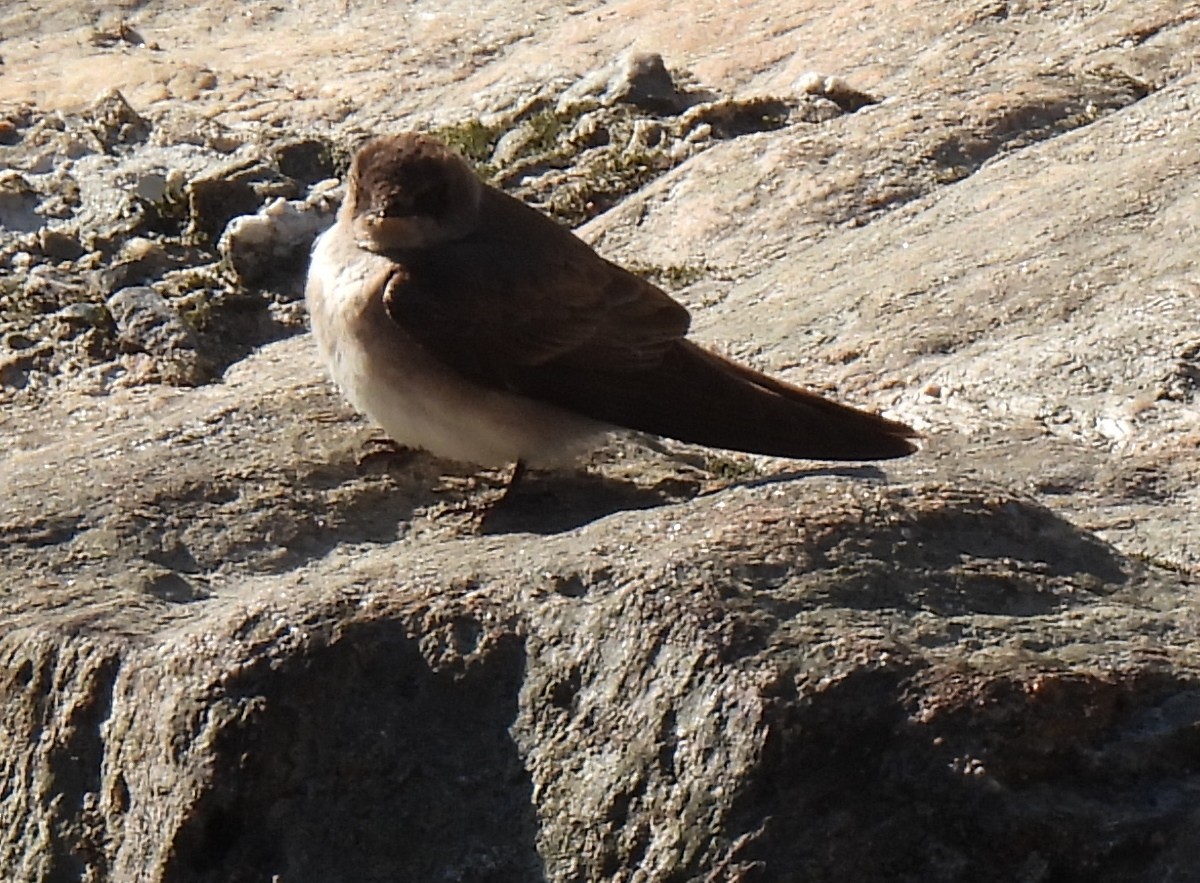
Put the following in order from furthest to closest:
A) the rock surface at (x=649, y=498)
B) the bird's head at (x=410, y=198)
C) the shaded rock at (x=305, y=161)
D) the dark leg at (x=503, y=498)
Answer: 1. the shaded rock at (x=305, y=161)
2. the bird's head at (x=410, y=198)
3. the dark leg at (x=503, y=498)
4. the rock surface at (x=649, y=498)

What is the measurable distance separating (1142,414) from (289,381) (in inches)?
87.6

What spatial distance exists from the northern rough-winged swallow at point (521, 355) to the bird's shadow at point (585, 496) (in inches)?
3.7

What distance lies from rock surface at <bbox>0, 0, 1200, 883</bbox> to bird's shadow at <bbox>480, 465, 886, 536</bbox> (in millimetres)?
29

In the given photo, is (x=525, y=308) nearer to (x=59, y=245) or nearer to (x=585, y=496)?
(x=585, y=496)

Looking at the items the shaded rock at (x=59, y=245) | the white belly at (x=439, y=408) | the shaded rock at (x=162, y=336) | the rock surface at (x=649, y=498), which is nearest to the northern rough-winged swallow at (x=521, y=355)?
the white belly at (x=439, y=408)

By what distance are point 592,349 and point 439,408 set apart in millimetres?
431

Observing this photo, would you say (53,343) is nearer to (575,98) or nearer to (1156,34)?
(575,98)

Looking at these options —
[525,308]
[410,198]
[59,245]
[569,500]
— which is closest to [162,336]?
[59,245]

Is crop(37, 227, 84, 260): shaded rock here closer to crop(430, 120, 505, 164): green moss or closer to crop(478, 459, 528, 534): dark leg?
crop(430, 120, 505, 164): green moss

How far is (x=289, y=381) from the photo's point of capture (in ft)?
17.6

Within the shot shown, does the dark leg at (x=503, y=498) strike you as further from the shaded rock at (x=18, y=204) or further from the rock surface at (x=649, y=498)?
the shaded rock at (x=18, y=204)

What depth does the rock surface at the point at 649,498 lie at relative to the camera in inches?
122

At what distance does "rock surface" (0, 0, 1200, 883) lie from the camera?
3098mm

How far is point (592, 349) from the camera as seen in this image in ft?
16.1
